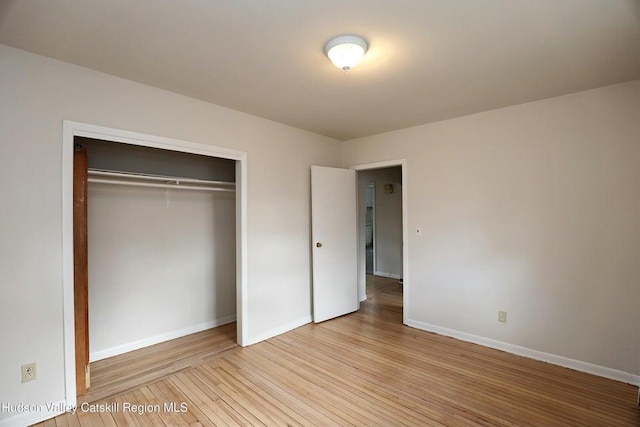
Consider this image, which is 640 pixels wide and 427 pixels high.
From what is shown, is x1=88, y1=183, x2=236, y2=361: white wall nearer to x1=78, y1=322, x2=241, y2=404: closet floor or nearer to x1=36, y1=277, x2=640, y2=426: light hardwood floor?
x1=78, y1=322, x2=241, y2=404: closet floor

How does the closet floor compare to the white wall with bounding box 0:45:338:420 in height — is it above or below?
below

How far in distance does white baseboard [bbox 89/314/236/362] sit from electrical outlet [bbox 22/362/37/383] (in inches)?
35.2

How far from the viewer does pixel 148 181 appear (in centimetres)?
303

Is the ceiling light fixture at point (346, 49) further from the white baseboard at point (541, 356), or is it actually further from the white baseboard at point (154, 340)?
the white baseboard at point (154, 340)

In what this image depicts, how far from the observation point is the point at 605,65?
2.13 m

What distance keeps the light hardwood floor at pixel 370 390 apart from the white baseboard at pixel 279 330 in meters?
0.10

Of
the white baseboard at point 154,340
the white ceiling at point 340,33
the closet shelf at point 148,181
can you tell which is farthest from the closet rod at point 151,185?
the white baseboard at point 154,340

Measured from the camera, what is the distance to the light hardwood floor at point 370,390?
1.98 metres

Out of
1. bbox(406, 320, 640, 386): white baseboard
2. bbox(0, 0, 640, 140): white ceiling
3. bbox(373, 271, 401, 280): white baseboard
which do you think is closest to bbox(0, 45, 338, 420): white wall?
bbox(0, 0, 640, 140): white ceiling

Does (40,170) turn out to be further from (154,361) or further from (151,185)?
(154,361)

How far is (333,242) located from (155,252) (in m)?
2.08

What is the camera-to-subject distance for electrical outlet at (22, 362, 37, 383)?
1913 mm

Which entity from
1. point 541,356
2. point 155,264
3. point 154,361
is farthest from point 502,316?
point 155,264

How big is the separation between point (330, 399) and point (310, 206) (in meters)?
2.21
